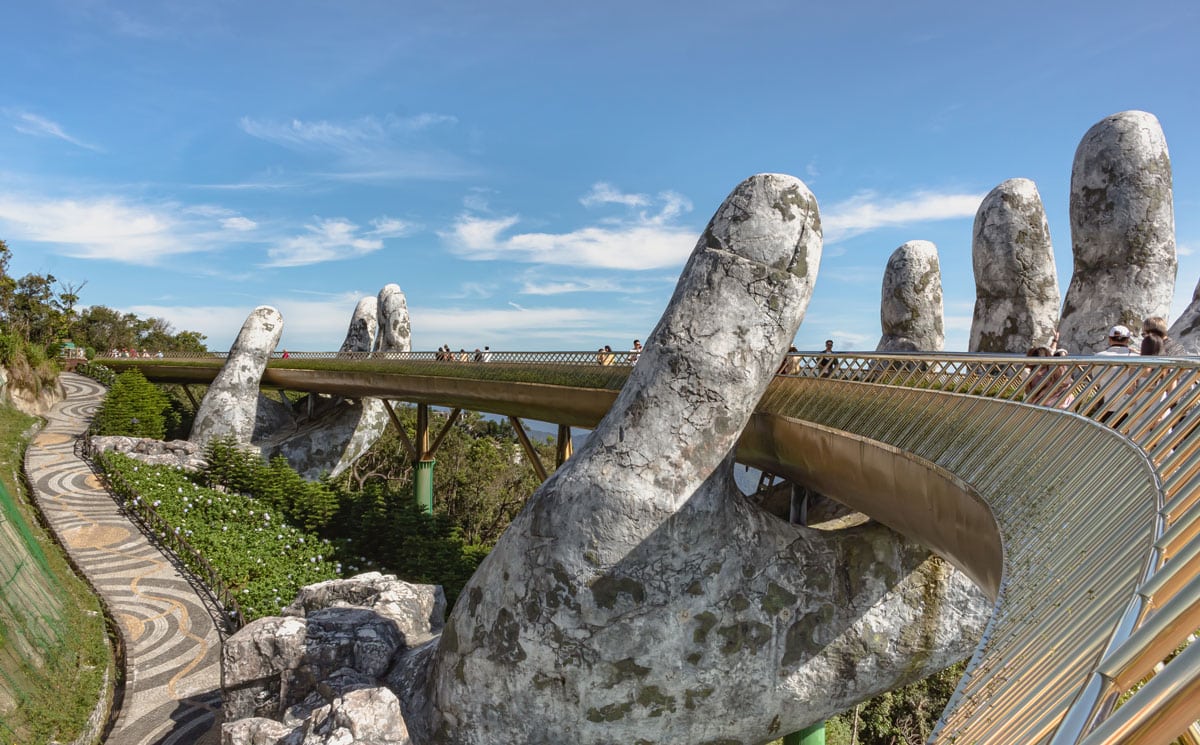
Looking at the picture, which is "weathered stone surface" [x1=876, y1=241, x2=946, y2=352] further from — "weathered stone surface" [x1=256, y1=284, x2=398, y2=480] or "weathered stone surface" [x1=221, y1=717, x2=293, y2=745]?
"weathered stone surface" [x1=256, y1=284, x2=398, y2=480]

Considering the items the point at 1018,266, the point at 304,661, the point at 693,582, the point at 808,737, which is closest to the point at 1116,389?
the point at 693,582

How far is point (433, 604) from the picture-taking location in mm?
11961

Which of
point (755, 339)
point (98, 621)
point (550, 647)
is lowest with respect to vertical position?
point (98, 621)

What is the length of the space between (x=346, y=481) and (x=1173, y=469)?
2663 cm

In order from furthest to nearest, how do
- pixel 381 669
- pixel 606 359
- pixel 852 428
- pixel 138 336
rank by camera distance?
pixel 138 336
pixel 606 359
pixel 381 669
pixel 852 428

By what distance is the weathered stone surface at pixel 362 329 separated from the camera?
105 ft

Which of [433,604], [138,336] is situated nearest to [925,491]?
[433,604]

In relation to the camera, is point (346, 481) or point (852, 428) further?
point (346, 481)

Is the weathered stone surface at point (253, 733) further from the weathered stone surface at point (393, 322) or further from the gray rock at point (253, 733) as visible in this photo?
the weathered stone surface at point (393, 322)

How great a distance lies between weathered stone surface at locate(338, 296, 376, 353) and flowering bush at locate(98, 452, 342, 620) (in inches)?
414

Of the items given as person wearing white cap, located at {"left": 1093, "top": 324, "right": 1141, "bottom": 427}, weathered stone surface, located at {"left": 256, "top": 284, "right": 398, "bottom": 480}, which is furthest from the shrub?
person wearing white cap, located at {"left": 1093, "top": 324, "right": 1141, "bottom": 427}

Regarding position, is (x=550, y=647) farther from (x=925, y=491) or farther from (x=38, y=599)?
(x=38, y=599)

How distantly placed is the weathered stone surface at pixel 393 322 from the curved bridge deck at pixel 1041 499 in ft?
66.4

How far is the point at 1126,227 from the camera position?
35.5 feet
